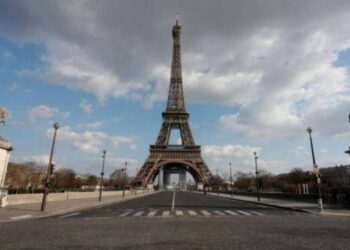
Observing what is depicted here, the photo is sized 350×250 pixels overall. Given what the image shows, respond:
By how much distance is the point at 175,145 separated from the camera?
101 meters

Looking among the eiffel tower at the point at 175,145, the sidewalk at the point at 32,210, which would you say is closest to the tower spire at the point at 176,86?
the eiffel tower at the point at 175,145

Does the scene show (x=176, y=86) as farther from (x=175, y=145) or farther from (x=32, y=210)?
(x=32, y=210)

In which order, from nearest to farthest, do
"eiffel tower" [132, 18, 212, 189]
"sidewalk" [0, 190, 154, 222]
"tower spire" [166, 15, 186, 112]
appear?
"sidewalk" [0, 190, 154, 222] → "eiffel tower" [132, 18, 212, 189] → "tower spire" [166, 15, 186, 112]

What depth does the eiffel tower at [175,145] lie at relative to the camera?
Answer: 95750 millimetres

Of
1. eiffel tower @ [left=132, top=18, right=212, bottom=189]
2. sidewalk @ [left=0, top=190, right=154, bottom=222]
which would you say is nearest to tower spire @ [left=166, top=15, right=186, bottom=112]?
eiffel tower @ [left=132, top=18, right=212, bottom=189]

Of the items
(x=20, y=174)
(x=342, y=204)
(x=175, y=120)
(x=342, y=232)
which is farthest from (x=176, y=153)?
(x=342, y=232)

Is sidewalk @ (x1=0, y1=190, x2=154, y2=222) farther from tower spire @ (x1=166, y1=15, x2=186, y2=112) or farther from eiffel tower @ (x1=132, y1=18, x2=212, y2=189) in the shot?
tower spire @ (x1=166, y1=15, x2=186, y2=112)

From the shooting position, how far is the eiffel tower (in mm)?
95750

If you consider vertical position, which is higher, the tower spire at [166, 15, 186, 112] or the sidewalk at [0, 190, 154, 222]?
the tower spire at [166, 15, 186, 112]

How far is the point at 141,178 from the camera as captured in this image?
93.1 meters

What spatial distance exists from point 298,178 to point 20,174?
266 feet

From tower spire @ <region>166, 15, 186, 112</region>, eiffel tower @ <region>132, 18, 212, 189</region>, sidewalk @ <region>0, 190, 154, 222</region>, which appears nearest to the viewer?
sidewalk @ <region>0, 190, 154, 222</region>

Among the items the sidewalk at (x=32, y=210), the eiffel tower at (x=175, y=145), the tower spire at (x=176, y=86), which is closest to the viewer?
the sidewalk at (x=32, y=210)

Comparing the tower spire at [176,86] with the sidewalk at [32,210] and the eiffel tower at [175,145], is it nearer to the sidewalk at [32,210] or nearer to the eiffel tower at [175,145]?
the eiffel tower at [175,145]
